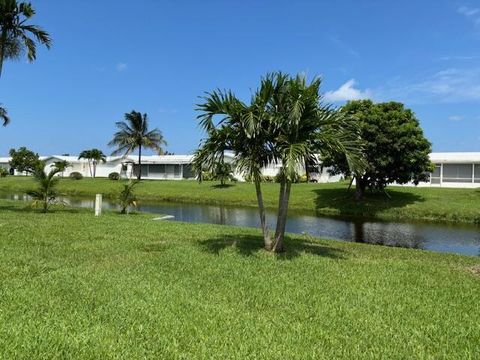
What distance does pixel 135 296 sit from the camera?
6.61 metres

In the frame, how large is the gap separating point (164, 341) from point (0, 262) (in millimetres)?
5026

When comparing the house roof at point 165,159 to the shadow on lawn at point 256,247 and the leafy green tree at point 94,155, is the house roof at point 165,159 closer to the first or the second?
the leafy green tree at point 94,155

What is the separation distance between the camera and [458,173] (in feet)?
150

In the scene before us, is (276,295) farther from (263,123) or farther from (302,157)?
(263,123)

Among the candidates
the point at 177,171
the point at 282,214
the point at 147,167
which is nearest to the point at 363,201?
the point at 282,214

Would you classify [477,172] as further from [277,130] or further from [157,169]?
[157,169]

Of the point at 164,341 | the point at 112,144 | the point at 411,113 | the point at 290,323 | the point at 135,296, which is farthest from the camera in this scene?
the point at 112,144

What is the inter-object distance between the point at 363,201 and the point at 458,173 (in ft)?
59.5

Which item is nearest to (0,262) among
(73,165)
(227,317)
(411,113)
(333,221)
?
(227,317)

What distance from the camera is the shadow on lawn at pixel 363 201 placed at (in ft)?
102

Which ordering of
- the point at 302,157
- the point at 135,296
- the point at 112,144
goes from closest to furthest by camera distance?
1. the point at 135,296
2. the point at 302,157
3. the point at 112,144

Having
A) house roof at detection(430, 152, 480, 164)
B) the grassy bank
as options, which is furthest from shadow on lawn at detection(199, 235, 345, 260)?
house roof at detection(430, 152, 480, 164)

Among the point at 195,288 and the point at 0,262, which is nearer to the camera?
the point at 195,288

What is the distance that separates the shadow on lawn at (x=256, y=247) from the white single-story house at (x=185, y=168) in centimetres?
2140
